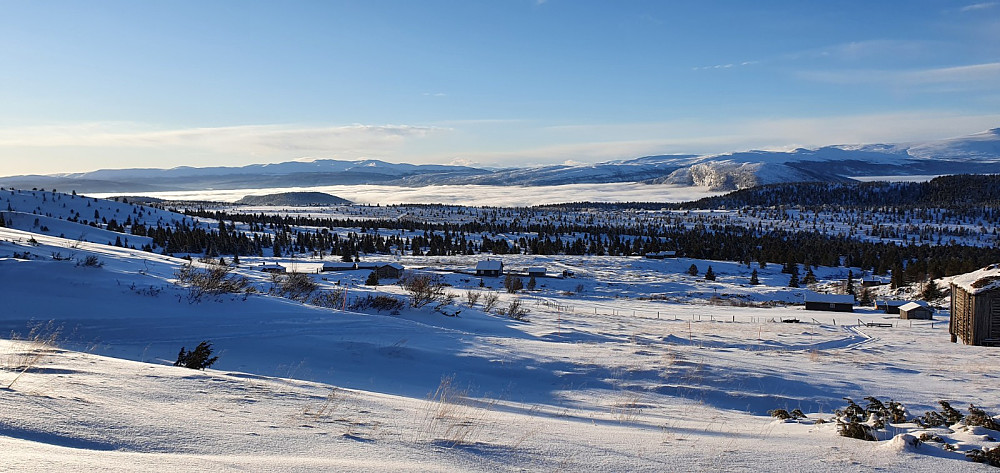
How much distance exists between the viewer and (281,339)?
11.7 meters

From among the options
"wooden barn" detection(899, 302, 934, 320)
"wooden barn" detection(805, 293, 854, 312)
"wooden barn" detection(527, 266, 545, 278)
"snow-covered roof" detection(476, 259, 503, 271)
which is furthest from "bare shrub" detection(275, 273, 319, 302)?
"wooden barn" detection(527, 266, 545, 278)

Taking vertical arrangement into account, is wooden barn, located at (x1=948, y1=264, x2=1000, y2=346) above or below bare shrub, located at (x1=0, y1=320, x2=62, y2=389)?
below

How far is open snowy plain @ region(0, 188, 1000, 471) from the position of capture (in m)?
4.91

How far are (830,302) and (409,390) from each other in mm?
44089

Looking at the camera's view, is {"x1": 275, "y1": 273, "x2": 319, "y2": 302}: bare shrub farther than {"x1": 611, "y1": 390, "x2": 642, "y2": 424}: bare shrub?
Yes

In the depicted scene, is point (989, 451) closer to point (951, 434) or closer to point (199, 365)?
point (951, 434)

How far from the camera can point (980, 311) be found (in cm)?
2456

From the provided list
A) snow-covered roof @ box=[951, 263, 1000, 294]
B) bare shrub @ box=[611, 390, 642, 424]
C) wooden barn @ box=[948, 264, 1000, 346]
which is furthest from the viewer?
snow-covered roof @ box=[951, 263, 1000, 294]

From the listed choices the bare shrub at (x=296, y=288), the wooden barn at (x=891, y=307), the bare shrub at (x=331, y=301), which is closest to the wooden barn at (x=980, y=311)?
the wooden barn at (x=891, y=307)

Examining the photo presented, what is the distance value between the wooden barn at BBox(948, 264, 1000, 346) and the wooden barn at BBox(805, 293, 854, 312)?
19.4 metres

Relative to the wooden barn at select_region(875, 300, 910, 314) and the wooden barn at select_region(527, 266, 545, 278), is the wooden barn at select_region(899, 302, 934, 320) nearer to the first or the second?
the wooden barn at select_region(875, 300, 910, 314)

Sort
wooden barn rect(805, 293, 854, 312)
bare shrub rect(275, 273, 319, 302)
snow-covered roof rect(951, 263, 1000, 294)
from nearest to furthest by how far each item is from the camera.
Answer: bare shrub rect(275, 273, 319, 302) < snow-covered roof rect(951, 263, 1000, 294) < wooden barn rect(805, 293, 854, 312)

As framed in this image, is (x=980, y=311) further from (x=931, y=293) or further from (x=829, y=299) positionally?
(x=931, y=293)

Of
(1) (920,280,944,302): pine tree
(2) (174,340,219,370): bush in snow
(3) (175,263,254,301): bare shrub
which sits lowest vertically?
(1) (920,280,944,302): pine tree
